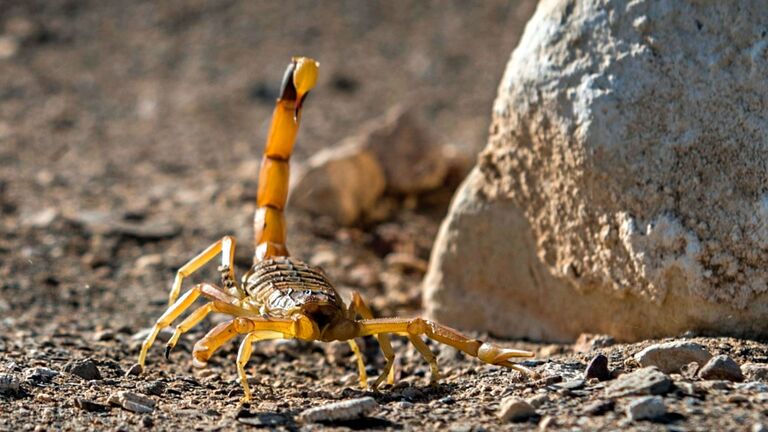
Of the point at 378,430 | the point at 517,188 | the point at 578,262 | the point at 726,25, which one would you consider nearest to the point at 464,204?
the point at 517,188

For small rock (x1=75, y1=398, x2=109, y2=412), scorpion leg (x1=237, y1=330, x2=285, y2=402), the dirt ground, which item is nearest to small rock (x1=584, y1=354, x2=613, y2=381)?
the dirt ground

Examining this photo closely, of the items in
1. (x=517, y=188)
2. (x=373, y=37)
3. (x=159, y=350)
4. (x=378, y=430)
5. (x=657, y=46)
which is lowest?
(x=378, y=430)

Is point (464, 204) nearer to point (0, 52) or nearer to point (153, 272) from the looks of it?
point (153, 272)

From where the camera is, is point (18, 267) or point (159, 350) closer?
point (159, 350)

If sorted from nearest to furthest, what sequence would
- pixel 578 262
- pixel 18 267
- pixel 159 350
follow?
pixel 578 262, pixel 159 350, pixel 18 267

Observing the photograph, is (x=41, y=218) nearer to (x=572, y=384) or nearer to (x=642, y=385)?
(x=572, y=384)

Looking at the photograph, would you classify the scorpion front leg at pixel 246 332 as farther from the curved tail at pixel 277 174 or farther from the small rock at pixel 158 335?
the small rock at pixel 158 335

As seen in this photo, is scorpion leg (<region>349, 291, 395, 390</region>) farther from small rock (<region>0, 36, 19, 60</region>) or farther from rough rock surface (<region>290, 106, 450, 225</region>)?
small rock (<region>0, 36, 19, 60</region>)
